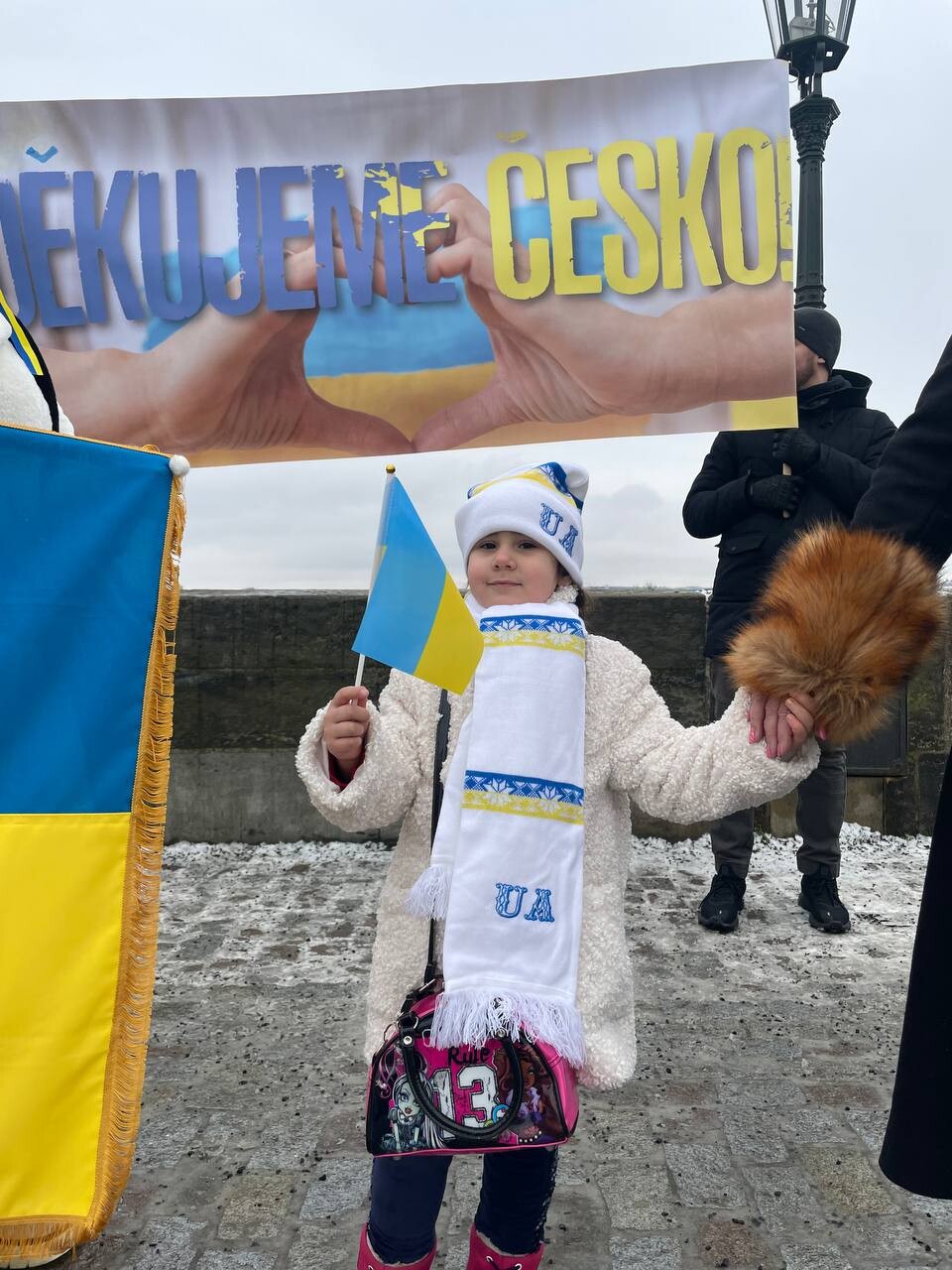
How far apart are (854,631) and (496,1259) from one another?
1285mm

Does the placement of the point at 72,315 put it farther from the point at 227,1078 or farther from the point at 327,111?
the point at 227,1078

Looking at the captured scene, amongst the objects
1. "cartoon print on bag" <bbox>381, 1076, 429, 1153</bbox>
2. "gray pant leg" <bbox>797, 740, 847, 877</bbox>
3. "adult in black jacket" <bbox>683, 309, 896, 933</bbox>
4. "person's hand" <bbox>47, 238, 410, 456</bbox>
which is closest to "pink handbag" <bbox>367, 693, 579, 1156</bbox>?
"cartoon print on bag" <bbox>381, 1076, 429, 1153</bbox>

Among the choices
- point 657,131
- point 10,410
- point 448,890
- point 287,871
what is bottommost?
point 287,871

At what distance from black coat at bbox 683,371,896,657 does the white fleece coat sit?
2158mm

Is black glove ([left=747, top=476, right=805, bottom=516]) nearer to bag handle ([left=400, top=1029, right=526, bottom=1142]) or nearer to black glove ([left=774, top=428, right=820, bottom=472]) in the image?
black glove ([left=774, top=428, right=820, bottom=472])

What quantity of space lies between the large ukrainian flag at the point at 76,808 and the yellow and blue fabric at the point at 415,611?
408 mm

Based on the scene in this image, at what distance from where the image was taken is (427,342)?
369 cm

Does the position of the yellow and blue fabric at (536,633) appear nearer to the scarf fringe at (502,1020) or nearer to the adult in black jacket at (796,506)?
the scarf fringe at (502,1020)

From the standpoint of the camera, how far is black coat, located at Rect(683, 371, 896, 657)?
3752mm

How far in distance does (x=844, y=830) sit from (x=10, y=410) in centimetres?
485

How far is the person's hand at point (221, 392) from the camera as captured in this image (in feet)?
12.1

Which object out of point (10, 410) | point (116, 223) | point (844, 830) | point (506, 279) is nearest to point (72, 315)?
point (116, 223)

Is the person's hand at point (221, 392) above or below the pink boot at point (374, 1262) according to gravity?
above

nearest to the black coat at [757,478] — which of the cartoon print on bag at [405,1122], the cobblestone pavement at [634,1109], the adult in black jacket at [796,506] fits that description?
the adult in black jacket at [796,506]
